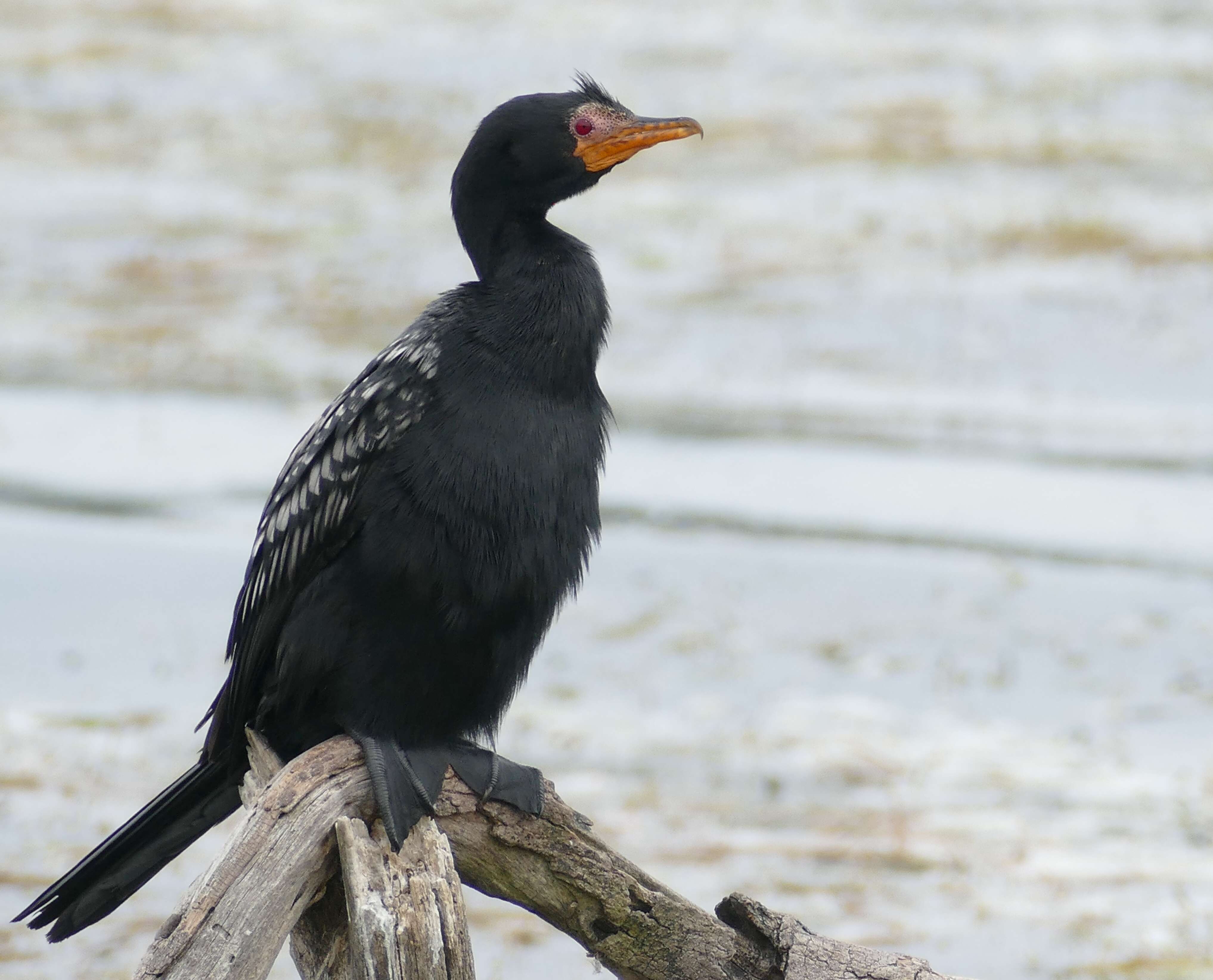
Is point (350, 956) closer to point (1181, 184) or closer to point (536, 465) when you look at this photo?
point (536, 465)

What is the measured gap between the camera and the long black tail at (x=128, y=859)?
3.65 m

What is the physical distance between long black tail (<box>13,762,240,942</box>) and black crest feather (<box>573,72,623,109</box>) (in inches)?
69.3

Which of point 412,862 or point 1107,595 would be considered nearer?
point 412,862

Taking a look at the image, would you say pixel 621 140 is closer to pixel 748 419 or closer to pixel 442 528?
pixel 442 528

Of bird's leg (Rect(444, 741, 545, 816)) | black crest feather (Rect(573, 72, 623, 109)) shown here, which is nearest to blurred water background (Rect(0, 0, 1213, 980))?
bird's leg (Rect(444, 741, 545, 816))

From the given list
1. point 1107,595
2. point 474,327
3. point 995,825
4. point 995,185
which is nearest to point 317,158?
point 995,185

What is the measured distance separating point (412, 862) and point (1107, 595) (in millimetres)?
6001

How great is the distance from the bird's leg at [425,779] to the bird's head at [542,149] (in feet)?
4.00

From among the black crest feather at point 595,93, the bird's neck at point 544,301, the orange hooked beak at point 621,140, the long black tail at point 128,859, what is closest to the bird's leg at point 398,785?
the long black tail at point 128,859

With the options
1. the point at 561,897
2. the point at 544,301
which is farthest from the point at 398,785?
the point at 544,301

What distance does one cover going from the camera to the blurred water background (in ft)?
22.0

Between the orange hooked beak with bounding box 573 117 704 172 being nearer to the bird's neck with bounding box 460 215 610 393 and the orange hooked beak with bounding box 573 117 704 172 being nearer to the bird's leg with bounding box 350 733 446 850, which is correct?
the bird's neck with bounding box 460 215 610 393

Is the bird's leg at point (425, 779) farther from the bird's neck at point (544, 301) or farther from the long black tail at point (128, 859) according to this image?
the bird's neck at point (544, 301)

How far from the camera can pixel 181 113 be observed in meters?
15.9
